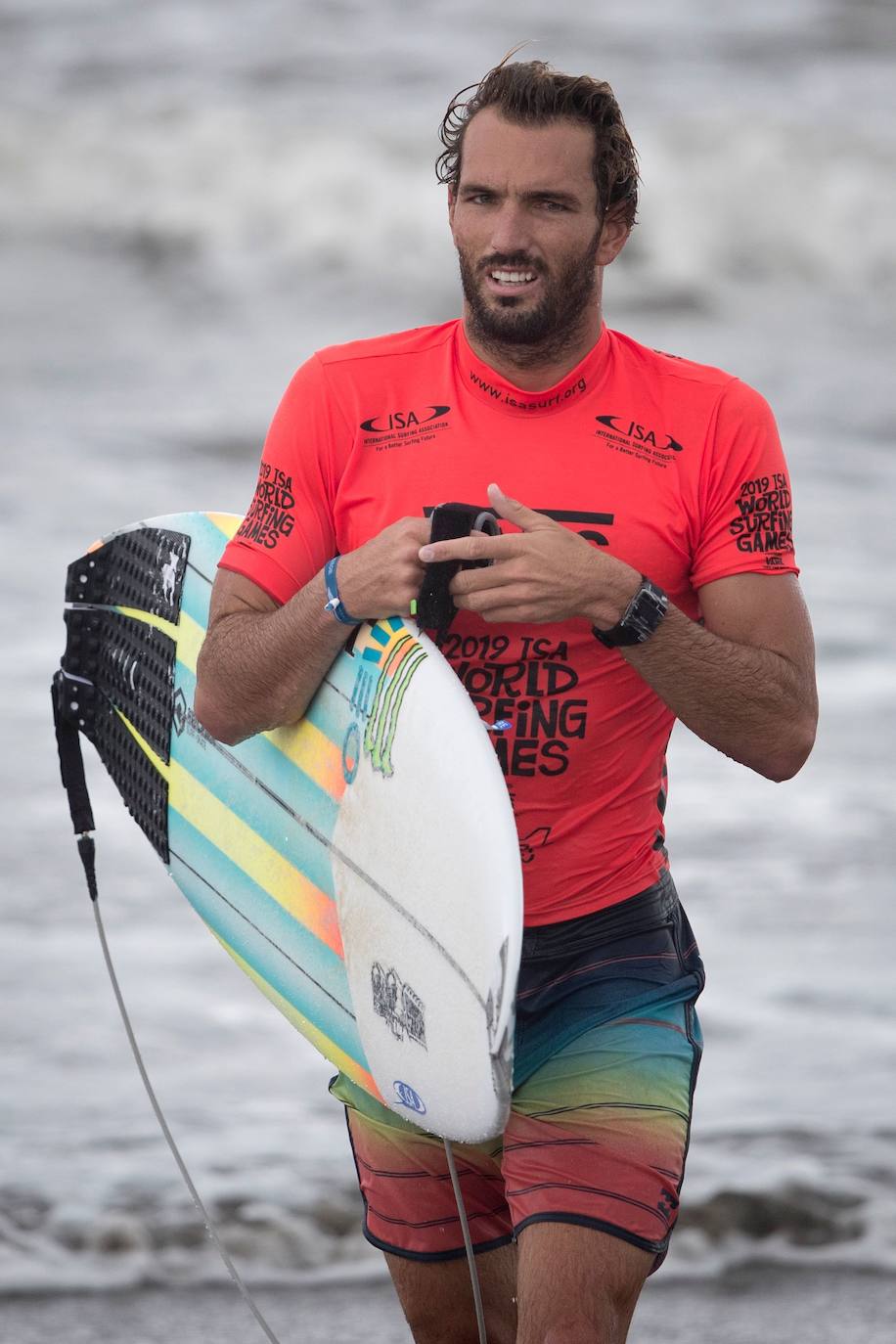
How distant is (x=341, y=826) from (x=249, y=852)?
0.32 metres

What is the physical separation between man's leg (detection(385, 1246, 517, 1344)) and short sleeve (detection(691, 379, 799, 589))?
39.9 inches

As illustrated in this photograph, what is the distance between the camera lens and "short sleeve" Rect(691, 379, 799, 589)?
2.37 metres

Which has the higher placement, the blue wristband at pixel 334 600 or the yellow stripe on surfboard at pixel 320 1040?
the blue wristband at pixel 334 600

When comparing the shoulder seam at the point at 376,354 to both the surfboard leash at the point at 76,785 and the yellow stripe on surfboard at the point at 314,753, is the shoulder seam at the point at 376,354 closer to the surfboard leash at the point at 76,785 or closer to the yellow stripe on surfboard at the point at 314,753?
the yellow stripe on surfboard at the point at 314,753

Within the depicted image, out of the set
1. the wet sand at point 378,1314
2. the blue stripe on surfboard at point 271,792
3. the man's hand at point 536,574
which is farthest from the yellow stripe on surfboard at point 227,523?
the wet sand at point 378,1314

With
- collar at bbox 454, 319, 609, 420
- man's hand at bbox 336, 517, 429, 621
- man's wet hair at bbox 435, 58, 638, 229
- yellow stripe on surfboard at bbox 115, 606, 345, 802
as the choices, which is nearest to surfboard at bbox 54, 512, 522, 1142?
yellow stripe on surfboard at bbox 115, 606, 345, 802

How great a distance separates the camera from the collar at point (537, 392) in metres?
2.46

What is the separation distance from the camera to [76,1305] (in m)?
3.86

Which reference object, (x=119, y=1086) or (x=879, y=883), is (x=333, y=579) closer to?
(x=119, y=1086)

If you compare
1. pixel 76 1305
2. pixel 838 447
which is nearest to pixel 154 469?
pixel 838 447

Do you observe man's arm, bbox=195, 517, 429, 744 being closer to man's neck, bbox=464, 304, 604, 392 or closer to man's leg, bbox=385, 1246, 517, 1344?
man's neck, bbox=464, 304, 604, 392

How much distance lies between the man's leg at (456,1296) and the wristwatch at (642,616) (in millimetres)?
964

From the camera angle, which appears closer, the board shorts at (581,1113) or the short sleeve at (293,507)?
the board shorts at (581,1113)

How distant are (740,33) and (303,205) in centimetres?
473
